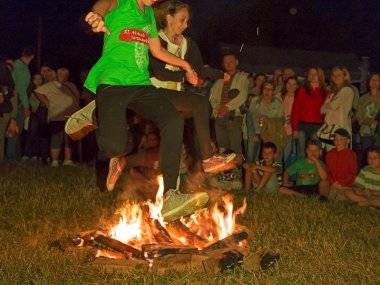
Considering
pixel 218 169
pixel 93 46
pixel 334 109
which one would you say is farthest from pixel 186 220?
pixel 93 46

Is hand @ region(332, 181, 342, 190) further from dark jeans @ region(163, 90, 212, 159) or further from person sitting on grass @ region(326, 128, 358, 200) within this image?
dark jeans @ region(163, 90, 212, 159)

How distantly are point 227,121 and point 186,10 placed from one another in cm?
555

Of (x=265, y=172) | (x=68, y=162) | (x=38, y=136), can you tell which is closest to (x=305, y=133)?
(x=265, y=172)

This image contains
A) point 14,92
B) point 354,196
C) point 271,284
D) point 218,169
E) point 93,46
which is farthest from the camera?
point 93,46

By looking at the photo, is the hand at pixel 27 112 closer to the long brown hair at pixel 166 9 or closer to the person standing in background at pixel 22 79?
the person standing in background at pixel 22 79

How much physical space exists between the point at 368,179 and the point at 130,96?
5.78m

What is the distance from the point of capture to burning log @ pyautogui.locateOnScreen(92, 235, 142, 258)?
21.0 feet

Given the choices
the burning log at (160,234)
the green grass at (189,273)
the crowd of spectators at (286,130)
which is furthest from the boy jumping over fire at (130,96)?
the crowd of spectators at (286,130)

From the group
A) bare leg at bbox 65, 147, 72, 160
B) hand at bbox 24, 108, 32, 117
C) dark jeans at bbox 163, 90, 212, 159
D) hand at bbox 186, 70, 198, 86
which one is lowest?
bare leg at bbox 65, 147, 72, 160

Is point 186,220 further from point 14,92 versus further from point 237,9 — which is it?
point 237,9

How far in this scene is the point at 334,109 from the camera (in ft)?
39.6

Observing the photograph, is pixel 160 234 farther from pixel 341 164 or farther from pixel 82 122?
pixel 341 164

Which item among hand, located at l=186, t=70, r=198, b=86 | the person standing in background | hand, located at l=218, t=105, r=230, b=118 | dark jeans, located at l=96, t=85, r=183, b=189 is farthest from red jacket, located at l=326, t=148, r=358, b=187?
the person standing in background

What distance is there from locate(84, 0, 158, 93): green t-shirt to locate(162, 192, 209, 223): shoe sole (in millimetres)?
1037
